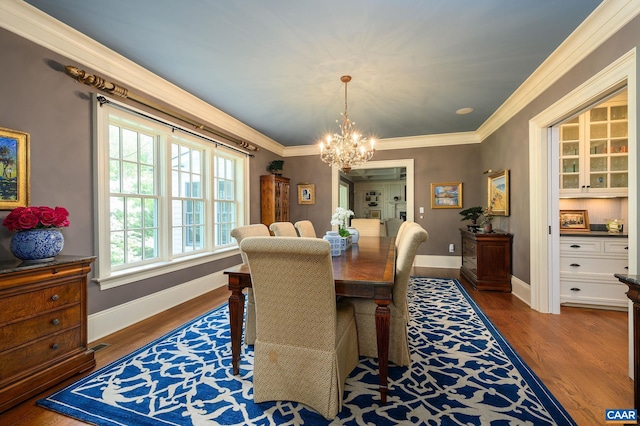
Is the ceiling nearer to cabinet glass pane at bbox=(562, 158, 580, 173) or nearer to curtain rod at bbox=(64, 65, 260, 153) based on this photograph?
curtain rod at bbox=(64, 65, 260, 153)

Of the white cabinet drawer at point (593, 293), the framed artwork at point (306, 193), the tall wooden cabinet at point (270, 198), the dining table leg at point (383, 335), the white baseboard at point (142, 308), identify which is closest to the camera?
the dining table leg at point (383, 335)

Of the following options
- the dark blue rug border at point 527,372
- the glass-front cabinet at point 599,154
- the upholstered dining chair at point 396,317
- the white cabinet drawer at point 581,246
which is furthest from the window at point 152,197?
the glass-front cabinet at point 599,154

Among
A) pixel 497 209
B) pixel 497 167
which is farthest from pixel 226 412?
pixel 497 167

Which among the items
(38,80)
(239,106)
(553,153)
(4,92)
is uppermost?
(239,106)

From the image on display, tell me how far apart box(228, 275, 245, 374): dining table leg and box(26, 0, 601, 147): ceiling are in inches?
76.3

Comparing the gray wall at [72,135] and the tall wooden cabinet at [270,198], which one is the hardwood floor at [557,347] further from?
the tall wooden cabinet at [270,198]

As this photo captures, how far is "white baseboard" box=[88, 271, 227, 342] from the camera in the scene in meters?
2.47

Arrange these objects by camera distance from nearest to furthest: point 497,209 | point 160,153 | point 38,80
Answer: point 38,80 < point 160,153 < point 497,209

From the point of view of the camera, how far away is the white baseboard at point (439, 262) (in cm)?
532

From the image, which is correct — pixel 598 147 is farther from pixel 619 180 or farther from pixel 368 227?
pixel 368 227

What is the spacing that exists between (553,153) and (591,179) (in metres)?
0.98

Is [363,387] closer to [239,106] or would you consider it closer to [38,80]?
[38,80]

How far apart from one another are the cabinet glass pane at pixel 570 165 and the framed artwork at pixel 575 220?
53 cm

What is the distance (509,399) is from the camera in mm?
1633
